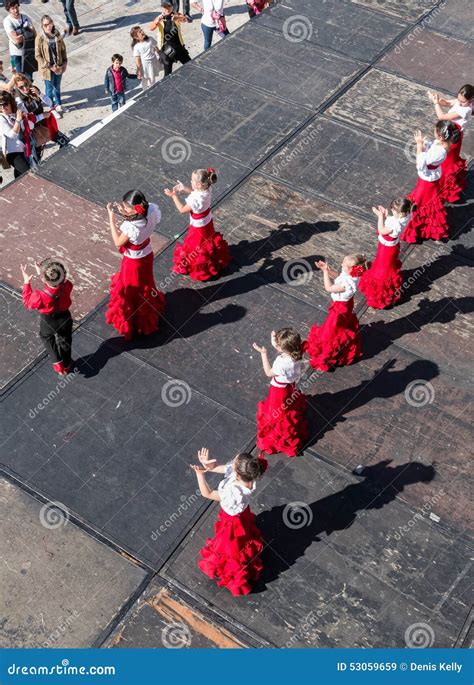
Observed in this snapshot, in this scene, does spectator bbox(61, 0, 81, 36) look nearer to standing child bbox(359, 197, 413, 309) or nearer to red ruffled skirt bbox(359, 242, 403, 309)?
standing child bbox(359, 197, 413, 309)

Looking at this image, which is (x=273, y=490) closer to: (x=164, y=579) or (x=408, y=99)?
(x=164, y=579)

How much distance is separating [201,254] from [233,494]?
4042 millimetres

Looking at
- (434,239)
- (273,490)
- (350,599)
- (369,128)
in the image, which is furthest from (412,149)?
(350,599)

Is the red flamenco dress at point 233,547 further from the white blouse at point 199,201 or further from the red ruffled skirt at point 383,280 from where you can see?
the red ruffled skirt at point 383,280

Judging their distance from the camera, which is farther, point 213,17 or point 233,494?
point 213,17

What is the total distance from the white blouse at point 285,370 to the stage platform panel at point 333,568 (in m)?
1.03

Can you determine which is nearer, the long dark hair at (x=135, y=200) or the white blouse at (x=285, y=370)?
the white blouse at (x=285, y=370)

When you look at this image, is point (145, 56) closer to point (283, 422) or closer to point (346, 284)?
point (346, 284)

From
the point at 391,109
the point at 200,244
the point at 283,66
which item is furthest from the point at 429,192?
the point at 283,66

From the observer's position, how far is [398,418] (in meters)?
9.72

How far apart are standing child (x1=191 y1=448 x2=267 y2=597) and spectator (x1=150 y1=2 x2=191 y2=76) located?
977 cm

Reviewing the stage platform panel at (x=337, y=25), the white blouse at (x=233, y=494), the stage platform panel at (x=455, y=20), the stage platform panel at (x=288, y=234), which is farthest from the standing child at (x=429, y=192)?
the stage platform panel at (x=455, y=20)

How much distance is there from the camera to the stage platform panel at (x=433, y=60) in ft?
48.2

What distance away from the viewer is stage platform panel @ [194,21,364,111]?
14258 millimetres
